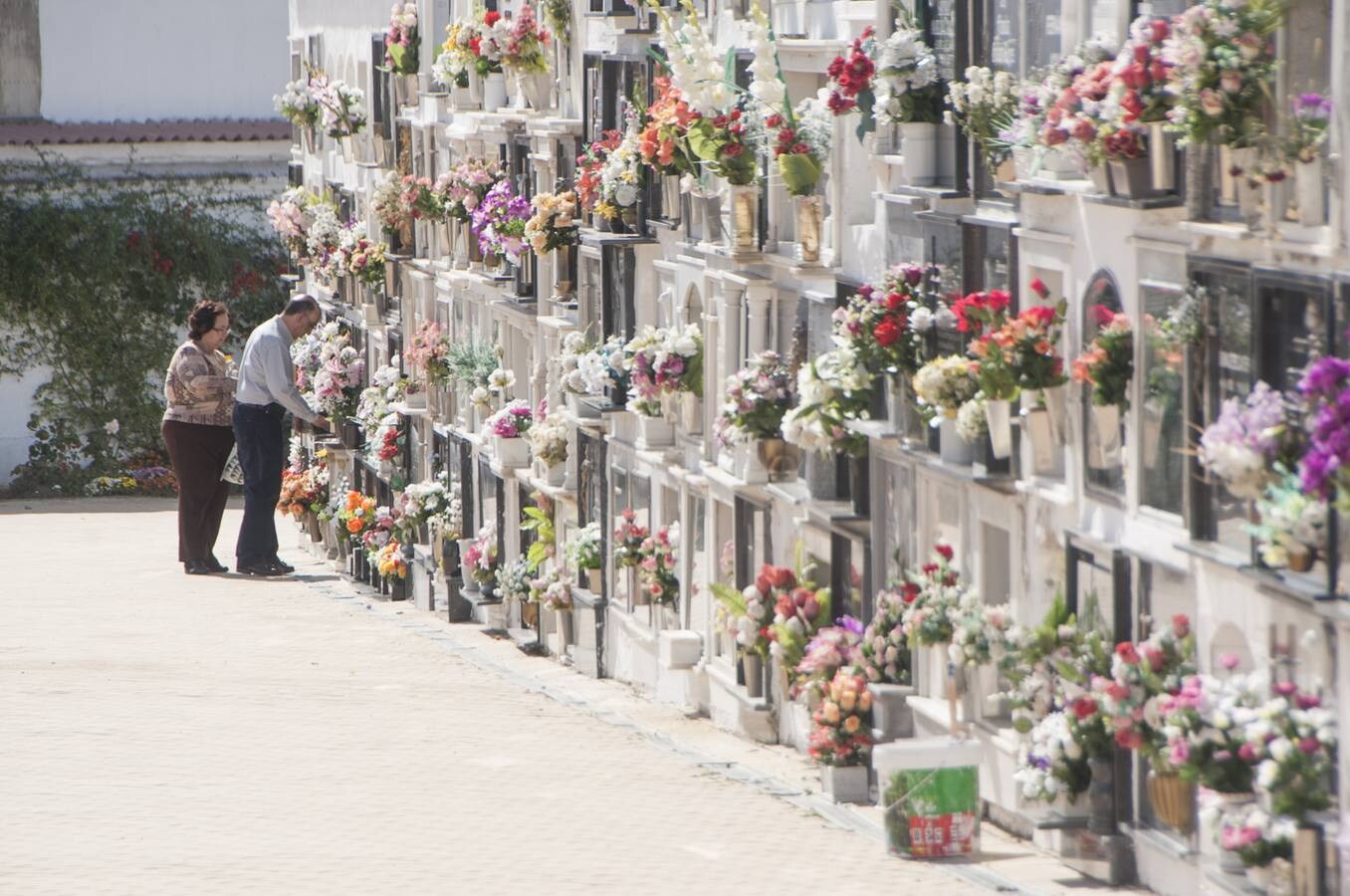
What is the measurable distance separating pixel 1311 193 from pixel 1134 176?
1313mm

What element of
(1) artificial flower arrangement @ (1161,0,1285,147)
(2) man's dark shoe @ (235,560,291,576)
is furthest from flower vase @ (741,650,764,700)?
(2) man's dark shoe @ (235,560,291,576)

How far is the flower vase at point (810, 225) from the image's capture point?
1406 cm

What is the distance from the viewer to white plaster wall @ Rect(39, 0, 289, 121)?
3662 centimetres

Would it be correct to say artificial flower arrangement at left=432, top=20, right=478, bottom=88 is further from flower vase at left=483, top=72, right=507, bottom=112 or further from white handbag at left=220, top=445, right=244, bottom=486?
white handbag at left=220, top=445, right=244, bottom=486

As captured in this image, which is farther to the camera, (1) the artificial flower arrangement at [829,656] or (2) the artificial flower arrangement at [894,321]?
(1) the artificial flower arrangement at [829,656]

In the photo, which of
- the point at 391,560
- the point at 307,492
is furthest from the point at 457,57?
the point at 307,492

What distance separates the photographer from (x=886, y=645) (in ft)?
42.5

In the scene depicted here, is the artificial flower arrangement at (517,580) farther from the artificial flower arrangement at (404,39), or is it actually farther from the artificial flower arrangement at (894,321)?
the artificial flower arrangement at (894,321)

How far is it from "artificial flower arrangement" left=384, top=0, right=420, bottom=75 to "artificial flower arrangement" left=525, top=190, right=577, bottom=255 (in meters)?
5.86

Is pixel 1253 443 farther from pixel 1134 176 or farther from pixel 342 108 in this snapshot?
pixel 342 108

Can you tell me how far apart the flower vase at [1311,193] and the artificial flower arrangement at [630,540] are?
8.99m

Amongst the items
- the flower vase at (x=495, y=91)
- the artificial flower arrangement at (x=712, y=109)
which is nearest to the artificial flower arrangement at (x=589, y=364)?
the artificial flower arrangement at (x=712, y=109)

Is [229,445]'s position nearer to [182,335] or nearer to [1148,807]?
[182,335]

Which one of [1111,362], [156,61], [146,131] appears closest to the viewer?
[1111,362]
